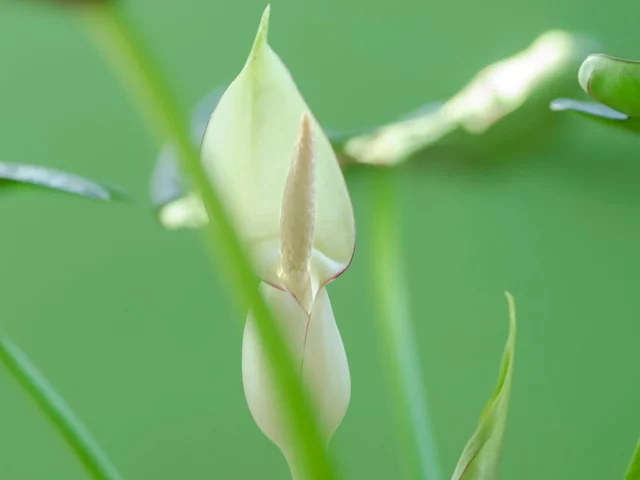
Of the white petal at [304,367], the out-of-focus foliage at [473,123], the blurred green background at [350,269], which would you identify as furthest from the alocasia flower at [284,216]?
the blurred green background at [350,269]

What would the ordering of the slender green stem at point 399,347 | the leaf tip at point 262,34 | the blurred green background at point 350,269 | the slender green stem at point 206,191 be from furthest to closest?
the blurred green background at point 350,269 → the slender green stem at point 399,347 → the leaf tip at point 262,34 → the slender green stem at point 206,191

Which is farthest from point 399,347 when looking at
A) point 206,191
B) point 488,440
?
point 206,191

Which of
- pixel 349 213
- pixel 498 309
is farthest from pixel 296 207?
pixel 498 309

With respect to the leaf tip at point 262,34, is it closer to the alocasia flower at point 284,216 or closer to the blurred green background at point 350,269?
the alocasia flower at point 284,216

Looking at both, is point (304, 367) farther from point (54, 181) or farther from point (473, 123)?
point (473, 123)

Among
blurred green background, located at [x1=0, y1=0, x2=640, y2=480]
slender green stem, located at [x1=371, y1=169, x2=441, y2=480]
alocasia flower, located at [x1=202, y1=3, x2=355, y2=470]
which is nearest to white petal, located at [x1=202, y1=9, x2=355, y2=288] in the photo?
alocasia flower, located at [x1=202, y1=3, x2=355, y2=470]

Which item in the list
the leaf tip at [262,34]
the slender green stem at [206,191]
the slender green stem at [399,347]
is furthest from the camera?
the slender green stem at [399,347]
